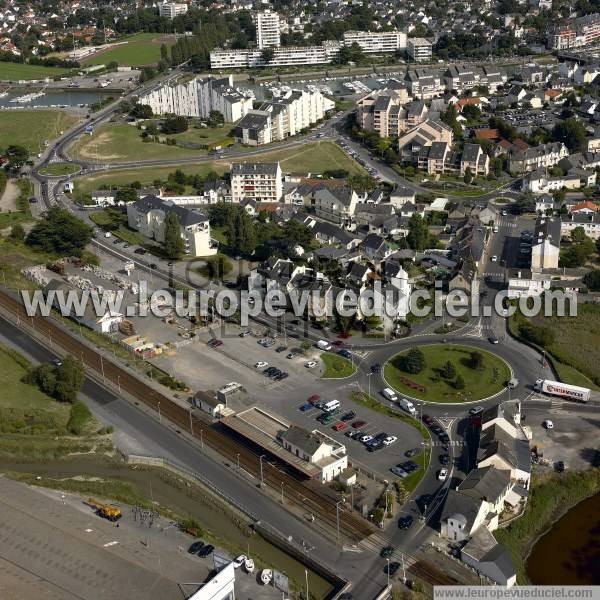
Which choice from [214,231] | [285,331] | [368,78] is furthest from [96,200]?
[368,78]

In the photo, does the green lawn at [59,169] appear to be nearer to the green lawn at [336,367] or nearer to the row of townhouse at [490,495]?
the green lawn at [336,367]

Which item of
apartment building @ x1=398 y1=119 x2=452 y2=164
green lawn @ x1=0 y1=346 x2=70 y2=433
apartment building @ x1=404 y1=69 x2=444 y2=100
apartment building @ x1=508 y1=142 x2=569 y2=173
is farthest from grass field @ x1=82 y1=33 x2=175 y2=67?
green lawn @ x1=0 y1=346 x2=70 y2=433

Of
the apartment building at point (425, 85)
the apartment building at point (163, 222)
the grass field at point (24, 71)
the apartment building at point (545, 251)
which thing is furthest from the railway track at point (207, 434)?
the grass field at point (24, 71)

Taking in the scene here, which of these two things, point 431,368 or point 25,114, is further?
point 25,114

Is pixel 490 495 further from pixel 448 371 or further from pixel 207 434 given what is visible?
pixel 207 434

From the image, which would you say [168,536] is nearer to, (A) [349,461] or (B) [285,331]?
(A) [349,461]

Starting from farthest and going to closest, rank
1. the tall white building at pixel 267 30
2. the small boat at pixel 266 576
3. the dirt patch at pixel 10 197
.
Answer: the tall white building at pixel 267 30 < the dirt patch at pixel 10 197 < the small boat at pixel 266 576

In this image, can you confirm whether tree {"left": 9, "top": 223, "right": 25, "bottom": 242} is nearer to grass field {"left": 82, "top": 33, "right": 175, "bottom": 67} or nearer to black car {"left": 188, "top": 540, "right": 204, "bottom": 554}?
black car {"left": 188, "top": 540, "right": 204, "bottom": 554}
